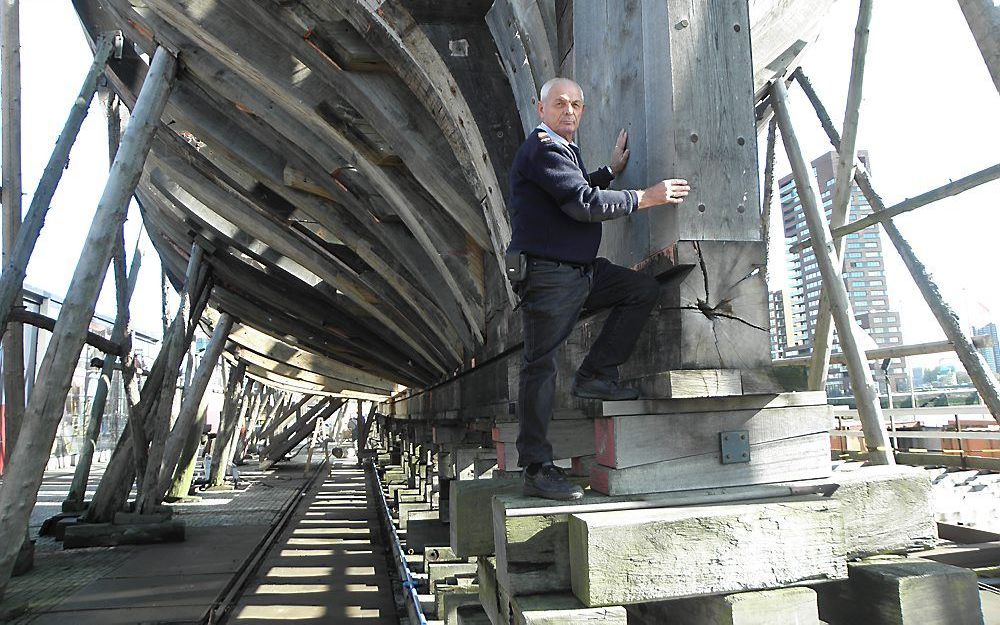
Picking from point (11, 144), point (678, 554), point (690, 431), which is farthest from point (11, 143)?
point (678, 554)

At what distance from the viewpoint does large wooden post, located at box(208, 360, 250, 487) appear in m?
17.0

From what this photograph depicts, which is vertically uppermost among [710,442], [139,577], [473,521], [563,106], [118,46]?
[118,46]

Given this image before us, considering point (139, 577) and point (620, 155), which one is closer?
point (620, 155)

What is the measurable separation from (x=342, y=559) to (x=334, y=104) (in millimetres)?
5610

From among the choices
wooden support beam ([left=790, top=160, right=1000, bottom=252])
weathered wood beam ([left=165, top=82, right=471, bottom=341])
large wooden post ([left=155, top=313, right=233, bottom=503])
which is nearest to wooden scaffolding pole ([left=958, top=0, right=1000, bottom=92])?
→ wooden support beam ([left=790, top=160, right=1000, bottom=252])

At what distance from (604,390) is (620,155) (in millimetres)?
919

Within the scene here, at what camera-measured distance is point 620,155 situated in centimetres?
270

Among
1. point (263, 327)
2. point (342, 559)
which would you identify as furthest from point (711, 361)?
point (263, 327)

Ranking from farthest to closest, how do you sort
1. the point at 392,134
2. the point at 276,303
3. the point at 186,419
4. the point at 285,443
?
1. the point at 285,443
2. the point at 276,303
3. the point at 186,419
4. the point at 392,134

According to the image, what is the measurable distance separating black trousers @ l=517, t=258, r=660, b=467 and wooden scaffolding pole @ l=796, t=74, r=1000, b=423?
193 inches

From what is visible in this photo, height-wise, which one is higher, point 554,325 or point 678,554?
point 554,325

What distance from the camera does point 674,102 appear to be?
93.5 inches

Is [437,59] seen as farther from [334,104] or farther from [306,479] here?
[306,479]

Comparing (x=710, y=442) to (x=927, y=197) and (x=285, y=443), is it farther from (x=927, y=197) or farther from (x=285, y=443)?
(x=285, y=443)
